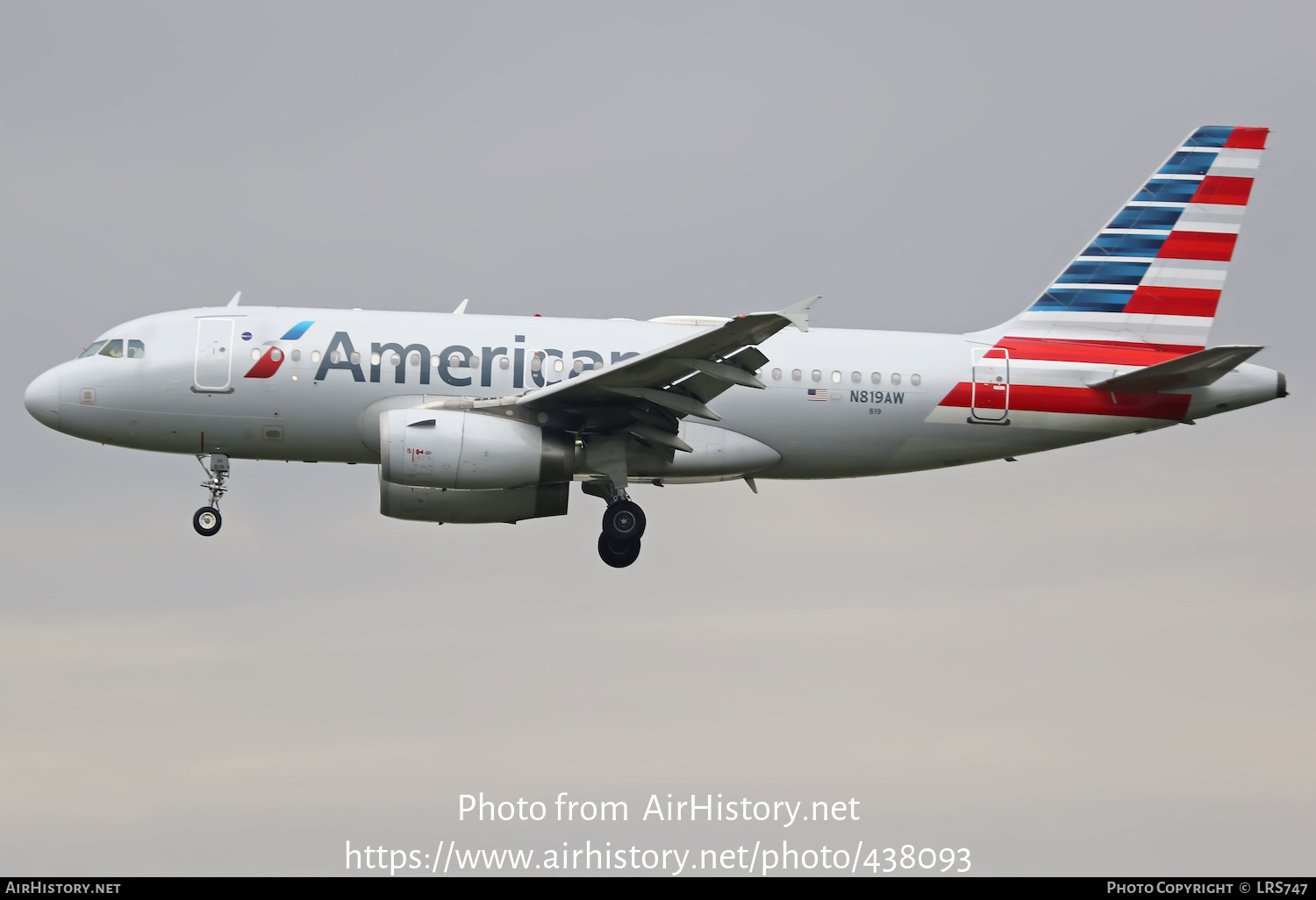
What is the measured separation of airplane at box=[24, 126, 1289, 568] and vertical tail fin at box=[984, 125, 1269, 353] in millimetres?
80

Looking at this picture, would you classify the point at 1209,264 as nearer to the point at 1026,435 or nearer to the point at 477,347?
the point at 1026,435

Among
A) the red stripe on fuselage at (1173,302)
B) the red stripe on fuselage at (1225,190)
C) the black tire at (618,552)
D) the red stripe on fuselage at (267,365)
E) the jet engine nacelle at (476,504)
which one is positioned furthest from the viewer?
the red stripe on fuselage at (1225,190)

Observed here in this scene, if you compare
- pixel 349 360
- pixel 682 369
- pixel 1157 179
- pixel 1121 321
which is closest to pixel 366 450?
pixel 349 360

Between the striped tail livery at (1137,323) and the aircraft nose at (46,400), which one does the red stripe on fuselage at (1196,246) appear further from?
the aircraft nose at (46,400)

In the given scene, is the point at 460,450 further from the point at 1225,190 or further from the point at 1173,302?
the point at 1225,190

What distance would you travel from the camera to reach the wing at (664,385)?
25.4m

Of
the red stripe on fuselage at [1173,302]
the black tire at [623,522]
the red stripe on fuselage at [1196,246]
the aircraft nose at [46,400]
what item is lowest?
the black tire at [623,522]

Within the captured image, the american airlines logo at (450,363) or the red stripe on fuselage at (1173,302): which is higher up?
the red stripe on fuselage at (1173,302)

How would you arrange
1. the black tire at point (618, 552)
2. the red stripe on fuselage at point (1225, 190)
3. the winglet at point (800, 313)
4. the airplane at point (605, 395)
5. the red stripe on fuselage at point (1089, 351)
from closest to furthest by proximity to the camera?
the winglet at point (800, 313) < the airplane at point (605, 395) < the black tire at point (618, 552) < the red stripe on fuselage at point (1089, 351) < the red stripe on fuselage at point (1225, 190)

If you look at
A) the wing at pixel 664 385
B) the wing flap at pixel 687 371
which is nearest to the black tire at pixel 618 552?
the wing at pixel 664 385

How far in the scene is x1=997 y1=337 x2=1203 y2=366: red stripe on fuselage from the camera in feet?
98.8

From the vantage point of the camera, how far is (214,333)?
2823cm

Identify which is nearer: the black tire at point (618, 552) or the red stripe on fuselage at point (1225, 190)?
the black tire at point (618, 552)

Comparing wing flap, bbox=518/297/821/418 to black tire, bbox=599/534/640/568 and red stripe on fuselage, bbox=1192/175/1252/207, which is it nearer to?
black tire, bbox=599/534/640/568
